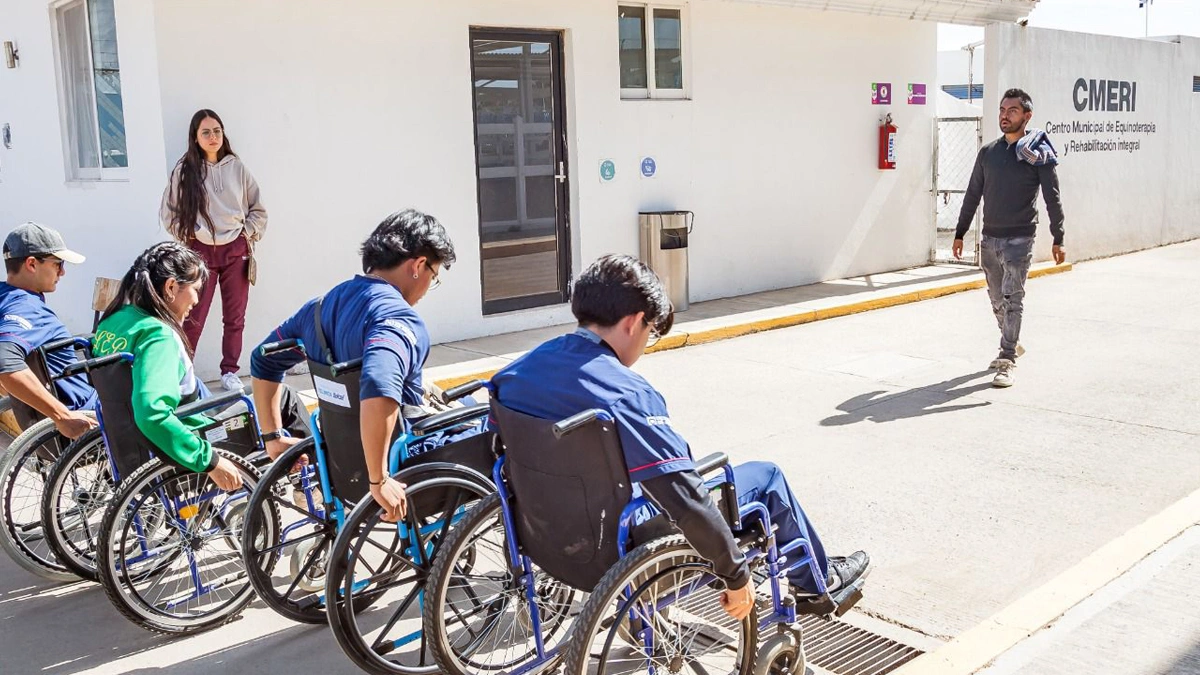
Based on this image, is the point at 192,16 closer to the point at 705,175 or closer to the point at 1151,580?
the point at 705,175

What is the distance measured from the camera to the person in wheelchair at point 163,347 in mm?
3930

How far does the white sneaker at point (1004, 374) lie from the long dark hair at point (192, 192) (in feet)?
16.8

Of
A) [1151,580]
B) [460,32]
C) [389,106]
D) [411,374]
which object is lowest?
[1151,580]

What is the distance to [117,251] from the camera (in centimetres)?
837

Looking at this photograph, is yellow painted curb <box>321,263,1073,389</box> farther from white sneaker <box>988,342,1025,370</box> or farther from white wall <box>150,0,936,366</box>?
white sneaker <box>988,342,1025,370</box>

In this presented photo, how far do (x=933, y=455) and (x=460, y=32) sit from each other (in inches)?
190

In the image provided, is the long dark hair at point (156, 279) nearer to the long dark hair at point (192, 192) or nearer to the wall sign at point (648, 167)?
the long dark hair at point (192, 192)

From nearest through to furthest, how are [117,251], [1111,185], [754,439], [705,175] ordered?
[754,439], [117,251], [705,175], [1111,185]

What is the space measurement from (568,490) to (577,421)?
264mm

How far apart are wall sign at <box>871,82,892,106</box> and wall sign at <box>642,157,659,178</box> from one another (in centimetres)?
313

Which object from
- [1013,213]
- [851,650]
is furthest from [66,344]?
[1013,213]

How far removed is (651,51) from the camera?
10.2 metres

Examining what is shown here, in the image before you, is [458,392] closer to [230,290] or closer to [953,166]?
[230,290]

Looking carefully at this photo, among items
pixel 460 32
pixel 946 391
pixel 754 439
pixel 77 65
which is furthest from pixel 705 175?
pixel 77 65
